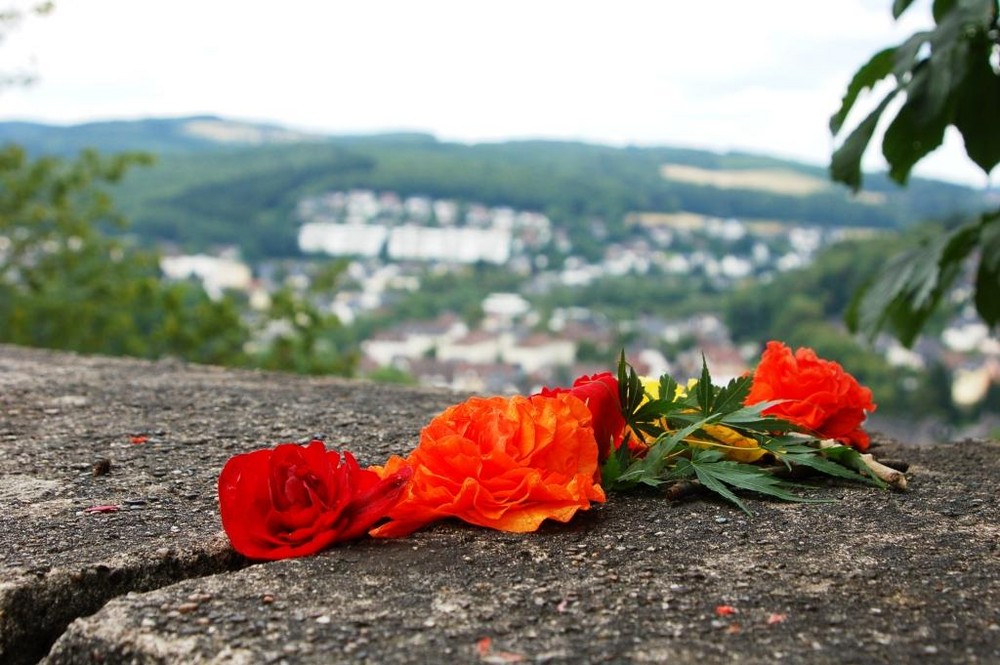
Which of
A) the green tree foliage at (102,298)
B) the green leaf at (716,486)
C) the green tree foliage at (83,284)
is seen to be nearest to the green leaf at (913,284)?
the green leaf at (716,486)

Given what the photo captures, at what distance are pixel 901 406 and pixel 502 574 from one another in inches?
433

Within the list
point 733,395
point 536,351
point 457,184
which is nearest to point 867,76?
point 733,395

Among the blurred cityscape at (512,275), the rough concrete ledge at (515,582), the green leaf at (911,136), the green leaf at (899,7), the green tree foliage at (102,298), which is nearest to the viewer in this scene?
the rough concrete ledge at (515,582)

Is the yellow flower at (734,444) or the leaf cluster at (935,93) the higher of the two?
the leaf cluster at (935,93)

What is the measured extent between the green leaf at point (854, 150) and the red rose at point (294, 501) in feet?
4.31

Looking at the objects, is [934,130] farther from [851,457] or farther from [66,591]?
[66,591]

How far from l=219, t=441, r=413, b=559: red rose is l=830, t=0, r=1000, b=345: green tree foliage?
136cm

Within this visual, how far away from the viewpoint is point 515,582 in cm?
162

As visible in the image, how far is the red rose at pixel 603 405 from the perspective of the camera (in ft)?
6.66

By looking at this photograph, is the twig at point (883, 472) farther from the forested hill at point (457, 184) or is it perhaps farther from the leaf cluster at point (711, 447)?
the forested hill at point (457, 184)

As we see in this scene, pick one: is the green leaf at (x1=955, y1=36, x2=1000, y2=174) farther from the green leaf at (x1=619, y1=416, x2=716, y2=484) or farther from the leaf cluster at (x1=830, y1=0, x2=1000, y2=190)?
the green leaf at (x1=619, y1=416, x2=716, y2=484)

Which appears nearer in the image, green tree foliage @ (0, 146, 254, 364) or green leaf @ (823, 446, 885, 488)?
green leaf @ (823, 446, 885, 488)

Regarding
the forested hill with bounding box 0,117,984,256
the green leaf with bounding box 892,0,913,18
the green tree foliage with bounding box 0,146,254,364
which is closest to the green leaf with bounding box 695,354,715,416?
the green leaf with bounding box 892,0,913,18

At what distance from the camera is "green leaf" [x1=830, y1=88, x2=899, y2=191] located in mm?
2342
